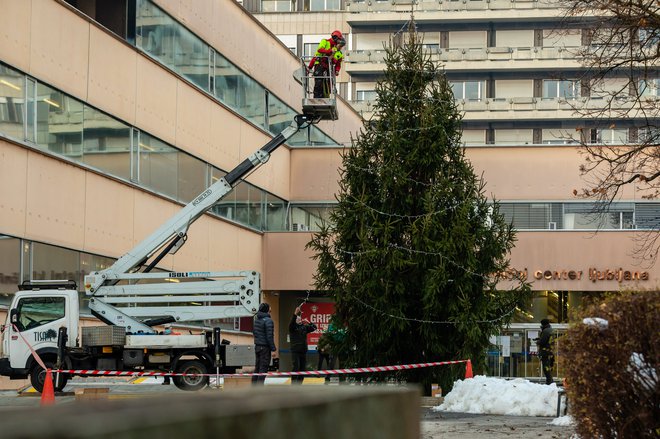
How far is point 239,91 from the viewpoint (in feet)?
145

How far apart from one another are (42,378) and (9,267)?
3.94m

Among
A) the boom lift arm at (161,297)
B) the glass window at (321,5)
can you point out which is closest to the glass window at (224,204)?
the boom lift arm at (161,297)

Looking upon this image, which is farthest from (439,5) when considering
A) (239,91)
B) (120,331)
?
(120,331)

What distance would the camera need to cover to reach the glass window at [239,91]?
4222 cm

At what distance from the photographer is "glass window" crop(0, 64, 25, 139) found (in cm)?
2739

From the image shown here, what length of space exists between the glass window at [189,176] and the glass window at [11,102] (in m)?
10.5

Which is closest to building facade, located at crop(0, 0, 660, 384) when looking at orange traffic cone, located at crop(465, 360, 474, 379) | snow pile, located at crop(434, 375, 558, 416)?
orange traffic cone, located at crop(465, 360, 474, 379)

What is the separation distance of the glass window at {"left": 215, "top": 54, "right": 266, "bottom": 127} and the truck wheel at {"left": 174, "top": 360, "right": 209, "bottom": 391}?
17656mm

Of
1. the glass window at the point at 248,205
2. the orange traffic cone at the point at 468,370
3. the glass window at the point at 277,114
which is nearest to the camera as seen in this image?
the orange traffic cone at the point at 468,370

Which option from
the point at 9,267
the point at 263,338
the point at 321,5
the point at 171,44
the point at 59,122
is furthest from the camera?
the point at 321,5

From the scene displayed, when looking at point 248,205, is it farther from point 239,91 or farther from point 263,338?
point 263,338

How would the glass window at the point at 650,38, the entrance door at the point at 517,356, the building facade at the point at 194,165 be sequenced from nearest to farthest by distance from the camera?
the glass window at the point at 650,38 → the building facade at the point at 194,165 → the entrance door at the point at 517,356

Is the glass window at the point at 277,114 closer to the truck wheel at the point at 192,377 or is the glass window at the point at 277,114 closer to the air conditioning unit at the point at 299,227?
the air conditioning unit at the point at 299,227

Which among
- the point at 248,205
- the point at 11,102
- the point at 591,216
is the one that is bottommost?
the point at 591,216
